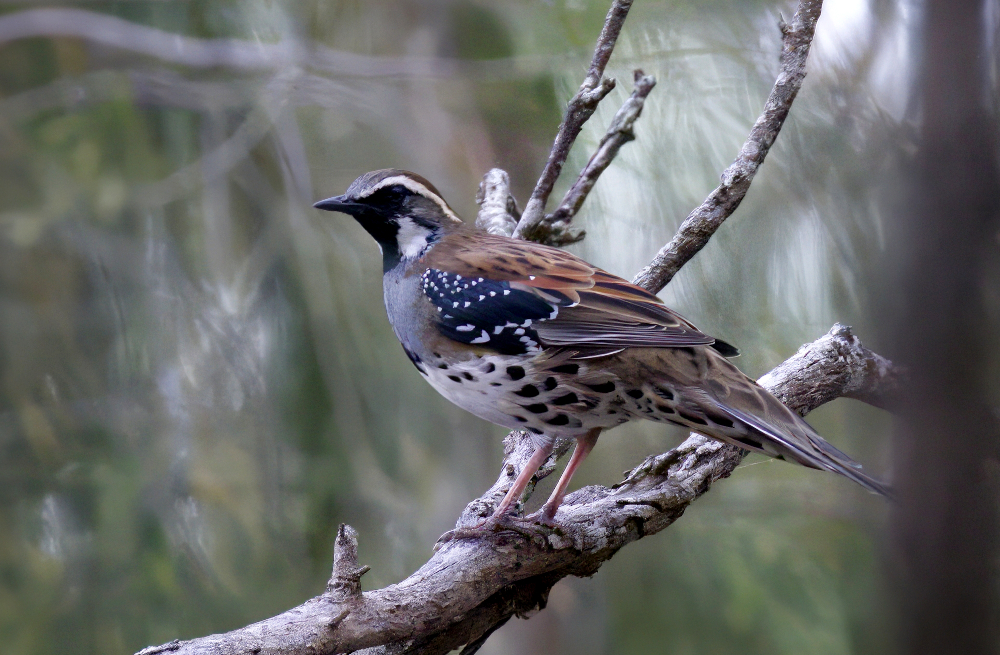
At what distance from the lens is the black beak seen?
6.61 feet

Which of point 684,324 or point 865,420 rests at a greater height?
point 684,324

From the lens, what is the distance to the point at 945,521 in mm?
607

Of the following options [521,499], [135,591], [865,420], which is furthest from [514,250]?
[135,591]

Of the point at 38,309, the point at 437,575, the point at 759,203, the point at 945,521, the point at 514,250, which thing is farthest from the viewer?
the point at 38,309

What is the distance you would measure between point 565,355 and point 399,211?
0.70 metres

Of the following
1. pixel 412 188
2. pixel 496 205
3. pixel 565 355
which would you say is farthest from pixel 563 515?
pixel 496 205

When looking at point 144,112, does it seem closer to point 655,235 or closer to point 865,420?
point 655,235

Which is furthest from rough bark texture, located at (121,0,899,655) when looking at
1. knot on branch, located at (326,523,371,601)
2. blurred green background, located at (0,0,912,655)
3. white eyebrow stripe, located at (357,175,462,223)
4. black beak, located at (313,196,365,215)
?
black beak, located at (313,196,365,215)

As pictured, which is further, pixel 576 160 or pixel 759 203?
pixel 576 160

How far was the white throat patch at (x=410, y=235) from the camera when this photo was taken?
84.7 inches

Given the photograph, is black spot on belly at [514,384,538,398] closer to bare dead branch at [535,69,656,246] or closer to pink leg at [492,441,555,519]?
pink leg at [492,441,555,519]

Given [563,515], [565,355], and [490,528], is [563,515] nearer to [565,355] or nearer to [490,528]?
[490,528]

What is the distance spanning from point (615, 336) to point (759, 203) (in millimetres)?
1433

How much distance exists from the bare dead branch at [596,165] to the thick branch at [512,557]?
0.83 meters
